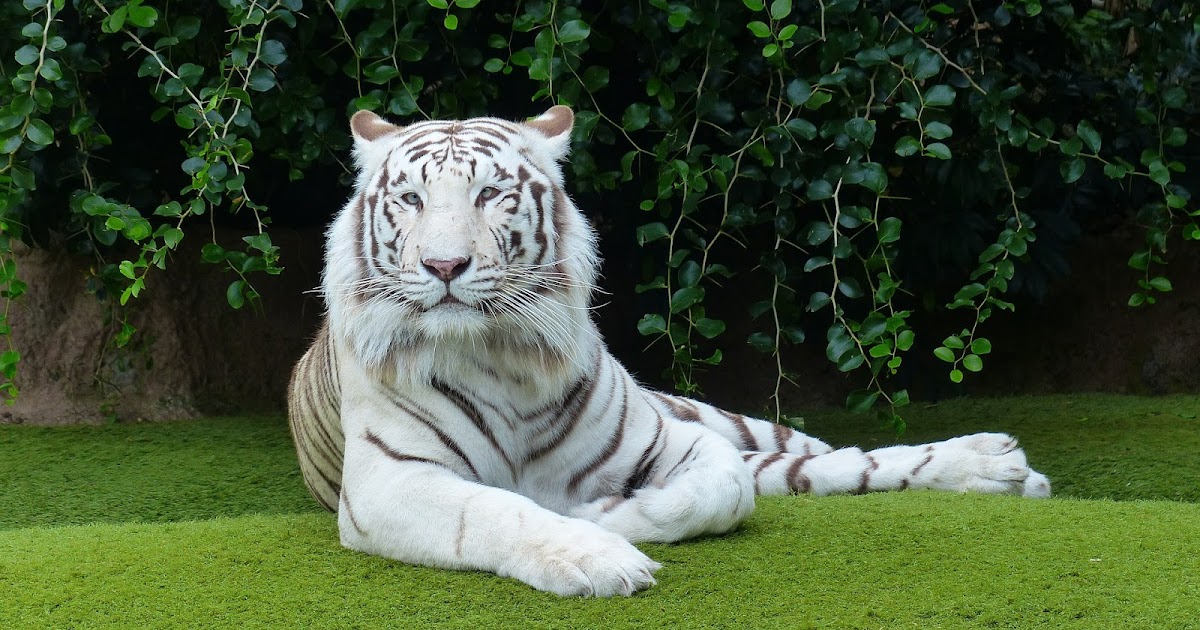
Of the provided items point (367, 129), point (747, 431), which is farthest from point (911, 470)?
point (367, 129)

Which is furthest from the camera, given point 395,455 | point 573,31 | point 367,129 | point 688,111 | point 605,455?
point 688,111

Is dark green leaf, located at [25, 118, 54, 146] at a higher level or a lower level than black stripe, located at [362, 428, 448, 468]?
higher

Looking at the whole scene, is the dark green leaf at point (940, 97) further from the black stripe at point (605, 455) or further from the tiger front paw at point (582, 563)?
the tiger front paw at point (582, 563)

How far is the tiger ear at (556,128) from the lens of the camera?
297 cm

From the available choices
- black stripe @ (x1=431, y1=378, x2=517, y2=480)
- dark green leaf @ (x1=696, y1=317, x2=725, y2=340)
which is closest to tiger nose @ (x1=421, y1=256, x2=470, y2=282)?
black stripe @ (x1=431, y1=378, x2=517, y2=480)

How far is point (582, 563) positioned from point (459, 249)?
0.73 meters

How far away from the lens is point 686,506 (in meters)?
2.50

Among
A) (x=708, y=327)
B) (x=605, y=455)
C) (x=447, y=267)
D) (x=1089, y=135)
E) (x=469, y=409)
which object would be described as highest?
(x=1089, y=135)

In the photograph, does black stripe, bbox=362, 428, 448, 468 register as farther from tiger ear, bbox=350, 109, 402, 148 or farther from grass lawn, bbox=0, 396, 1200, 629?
tiger ear, bbox=350, 109, 402, 148

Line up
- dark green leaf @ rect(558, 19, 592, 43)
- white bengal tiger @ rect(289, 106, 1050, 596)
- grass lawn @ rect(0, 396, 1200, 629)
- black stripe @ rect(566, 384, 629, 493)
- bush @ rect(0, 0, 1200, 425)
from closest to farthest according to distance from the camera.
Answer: grass lawn @ rect(0, 396, 1200, 629) < white bengal tiger @ rect(289, 106, 1050, 596) < black stripe @ rect(566, 384, 629, 493) < dark green leaf @ rect(558, 19, 592, 43) < bush @ rect(0, 0, 1200, 425)

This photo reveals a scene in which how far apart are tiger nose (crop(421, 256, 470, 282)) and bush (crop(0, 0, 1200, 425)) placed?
1167mm

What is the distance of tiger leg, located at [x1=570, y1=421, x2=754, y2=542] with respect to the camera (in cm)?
251

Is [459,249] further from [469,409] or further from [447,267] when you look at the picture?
[469,409]

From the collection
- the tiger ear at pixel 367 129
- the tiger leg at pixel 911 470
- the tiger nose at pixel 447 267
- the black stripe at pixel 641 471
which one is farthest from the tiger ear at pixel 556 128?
the tiger leg at pixel 911 470
